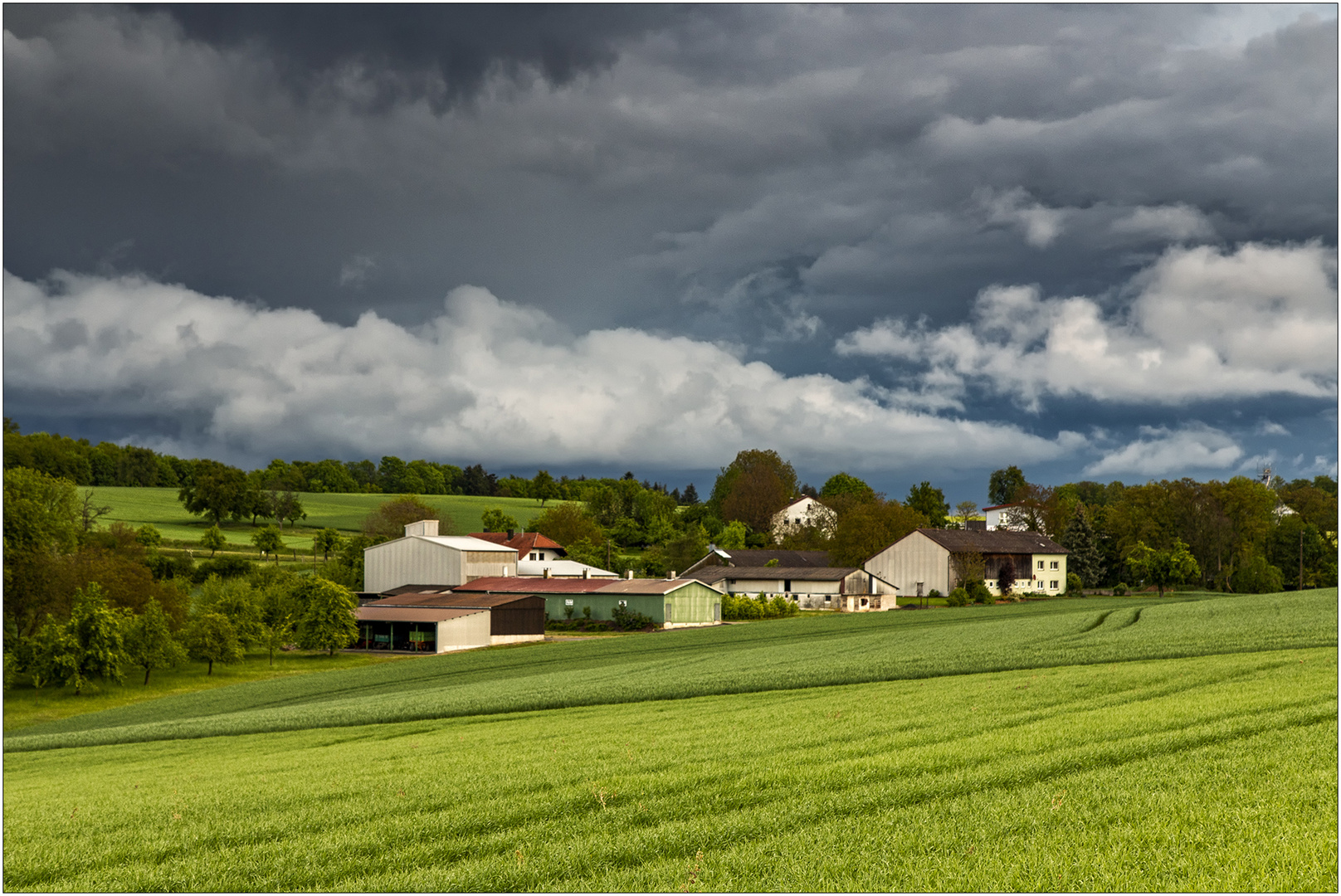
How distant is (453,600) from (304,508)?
9020 centimetres

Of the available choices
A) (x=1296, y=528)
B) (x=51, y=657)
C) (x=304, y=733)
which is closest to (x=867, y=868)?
(x=304, y=733)

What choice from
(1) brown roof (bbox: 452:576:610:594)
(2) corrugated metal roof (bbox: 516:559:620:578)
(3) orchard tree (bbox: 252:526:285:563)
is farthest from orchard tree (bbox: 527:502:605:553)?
(1) brown roof (bbox: 452:576:610:594)

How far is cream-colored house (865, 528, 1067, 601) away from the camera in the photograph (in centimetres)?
9319

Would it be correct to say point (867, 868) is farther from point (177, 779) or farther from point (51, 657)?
point (51, 657)

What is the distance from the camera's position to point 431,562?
85125mm

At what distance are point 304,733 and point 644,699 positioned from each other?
885 centimetres

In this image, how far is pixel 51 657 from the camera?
46.3 metres

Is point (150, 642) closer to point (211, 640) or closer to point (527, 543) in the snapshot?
point (211, 640)

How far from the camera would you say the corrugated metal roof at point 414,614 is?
64.6 metres

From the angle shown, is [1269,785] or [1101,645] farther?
[1101,645]

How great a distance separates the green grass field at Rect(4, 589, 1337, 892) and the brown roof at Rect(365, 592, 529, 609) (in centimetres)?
4437

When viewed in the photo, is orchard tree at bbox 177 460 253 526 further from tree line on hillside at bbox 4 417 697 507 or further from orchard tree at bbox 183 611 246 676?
orchard tree at bbox 183 611 246 676

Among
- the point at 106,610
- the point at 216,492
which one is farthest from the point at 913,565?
the point at 216,492

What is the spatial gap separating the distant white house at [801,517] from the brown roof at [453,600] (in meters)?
61.9
